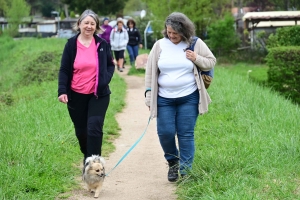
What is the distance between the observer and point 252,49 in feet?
85.7

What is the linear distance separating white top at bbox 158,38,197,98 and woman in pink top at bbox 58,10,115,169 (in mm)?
622

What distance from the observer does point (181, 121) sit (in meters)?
6.46

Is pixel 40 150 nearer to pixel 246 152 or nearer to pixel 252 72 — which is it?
pixel 246 152

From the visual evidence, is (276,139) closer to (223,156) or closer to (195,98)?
(223,156)

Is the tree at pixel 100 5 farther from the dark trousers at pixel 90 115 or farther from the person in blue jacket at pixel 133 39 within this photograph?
the dark trousers at pixel 90 115

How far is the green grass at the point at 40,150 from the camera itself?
6.20 m

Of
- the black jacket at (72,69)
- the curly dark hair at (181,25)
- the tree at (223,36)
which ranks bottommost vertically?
the tree at (223,36)

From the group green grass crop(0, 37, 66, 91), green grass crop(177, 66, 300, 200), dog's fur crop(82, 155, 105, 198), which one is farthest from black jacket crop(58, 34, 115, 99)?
green grass crop(0, 37, 66, 91)

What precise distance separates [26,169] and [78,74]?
46.0 inches

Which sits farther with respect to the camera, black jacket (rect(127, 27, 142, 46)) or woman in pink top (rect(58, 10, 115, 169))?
black jacket (rect(127, 27, 142, 46))

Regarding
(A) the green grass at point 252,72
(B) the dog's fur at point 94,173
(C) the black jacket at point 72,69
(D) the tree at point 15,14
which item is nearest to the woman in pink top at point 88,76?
(C) the black jacket at point 72,69

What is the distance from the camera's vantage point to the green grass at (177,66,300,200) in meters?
5.79

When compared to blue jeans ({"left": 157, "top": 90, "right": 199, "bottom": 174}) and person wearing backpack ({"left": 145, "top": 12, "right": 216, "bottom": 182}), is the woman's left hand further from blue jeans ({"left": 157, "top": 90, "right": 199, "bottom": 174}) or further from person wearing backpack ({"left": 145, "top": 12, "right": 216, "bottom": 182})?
blue jeans ({"left": 157, "top": 90, "right": 199, "bottom": 174})

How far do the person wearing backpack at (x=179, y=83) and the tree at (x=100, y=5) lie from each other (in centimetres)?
2995
